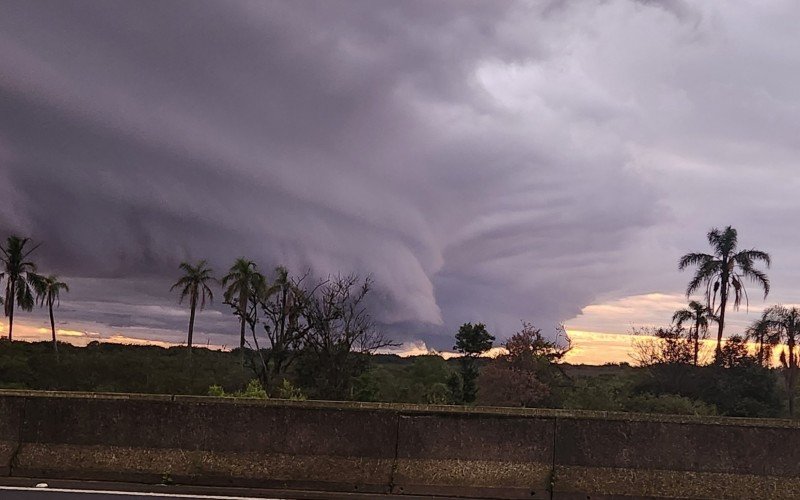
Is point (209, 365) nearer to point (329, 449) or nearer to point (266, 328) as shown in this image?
point (266, 328)

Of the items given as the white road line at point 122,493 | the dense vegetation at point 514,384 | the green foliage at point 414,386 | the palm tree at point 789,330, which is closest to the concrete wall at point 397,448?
the white road line at point 122,493

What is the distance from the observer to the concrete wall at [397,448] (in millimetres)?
8438

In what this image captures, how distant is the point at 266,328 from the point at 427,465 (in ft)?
112

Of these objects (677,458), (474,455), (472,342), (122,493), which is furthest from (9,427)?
(472,342)

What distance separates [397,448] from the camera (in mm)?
8688

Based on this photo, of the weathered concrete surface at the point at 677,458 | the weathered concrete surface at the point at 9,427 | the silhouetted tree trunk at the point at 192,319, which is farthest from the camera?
the silhouetted tree trunk at the point at 192,319

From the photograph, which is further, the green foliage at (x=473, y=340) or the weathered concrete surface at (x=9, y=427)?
the green foliage at (x=473, y=340)

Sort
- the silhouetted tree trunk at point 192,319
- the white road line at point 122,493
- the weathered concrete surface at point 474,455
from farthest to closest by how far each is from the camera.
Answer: the silhouetted tree trunk at point 192,319 < the weathered concrete surface at point 474,455 < the white road line at point 122,493

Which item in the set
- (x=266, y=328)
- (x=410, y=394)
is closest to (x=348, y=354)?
(x=410, y=394)

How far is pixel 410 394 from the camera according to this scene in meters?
38.5

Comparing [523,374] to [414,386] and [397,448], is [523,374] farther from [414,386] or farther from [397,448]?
[397,448]

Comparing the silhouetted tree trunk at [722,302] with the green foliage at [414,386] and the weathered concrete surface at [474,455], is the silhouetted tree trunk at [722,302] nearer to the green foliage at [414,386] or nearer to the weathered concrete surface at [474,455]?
the green foliage at [414,386]

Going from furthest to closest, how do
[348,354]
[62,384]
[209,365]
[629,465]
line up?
[209,365] < [62,384] < [348,354] < [629,465]

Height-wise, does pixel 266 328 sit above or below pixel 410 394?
above
